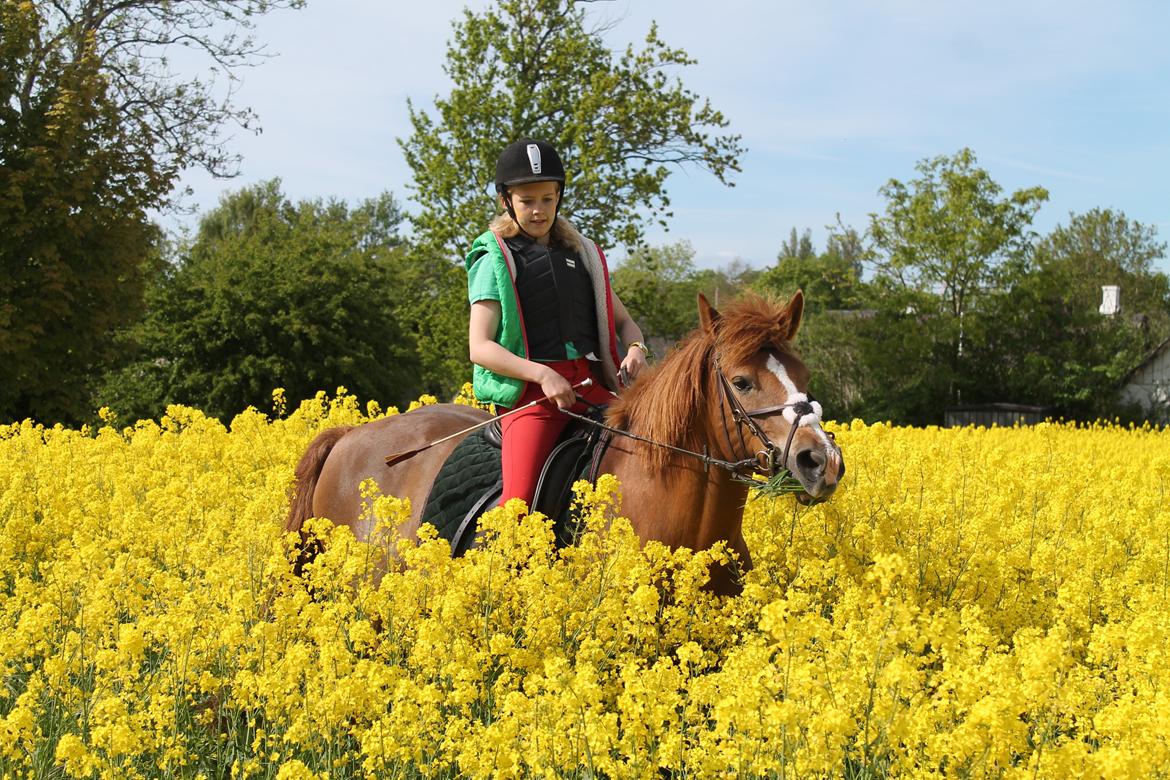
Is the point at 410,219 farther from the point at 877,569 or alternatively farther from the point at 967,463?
the point at 877,569

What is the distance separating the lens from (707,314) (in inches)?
180

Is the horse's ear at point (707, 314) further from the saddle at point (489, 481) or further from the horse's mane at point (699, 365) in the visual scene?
the saddle at point (489, 481)

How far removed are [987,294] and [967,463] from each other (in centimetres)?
2713

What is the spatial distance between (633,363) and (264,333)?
2034cm

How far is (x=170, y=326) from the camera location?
23781 mm

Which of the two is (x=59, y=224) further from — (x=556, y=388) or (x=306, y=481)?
(x=556, y=388)

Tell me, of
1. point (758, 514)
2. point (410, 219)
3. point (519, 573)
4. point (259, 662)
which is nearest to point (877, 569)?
point (519, 573)

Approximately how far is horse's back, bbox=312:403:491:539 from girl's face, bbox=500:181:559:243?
1152 mm

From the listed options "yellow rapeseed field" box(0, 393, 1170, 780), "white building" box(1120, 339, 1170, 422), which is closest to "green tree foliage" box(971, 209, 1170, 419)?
"white building" box(1120, 339, 1170, 422)

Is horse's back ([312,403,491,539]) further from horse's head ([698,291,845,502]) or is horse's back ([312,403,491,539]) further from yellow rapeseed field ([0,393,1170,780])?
horse's head ([698,291,845,502])

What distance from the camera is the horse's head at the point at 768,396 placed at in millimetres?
3967

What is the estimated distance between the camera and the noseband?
4.08 m

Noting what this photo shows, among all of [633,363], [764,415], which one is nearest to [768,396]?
[764,415]

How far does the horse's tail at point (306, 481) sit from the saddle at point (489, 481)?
3.62 ft
